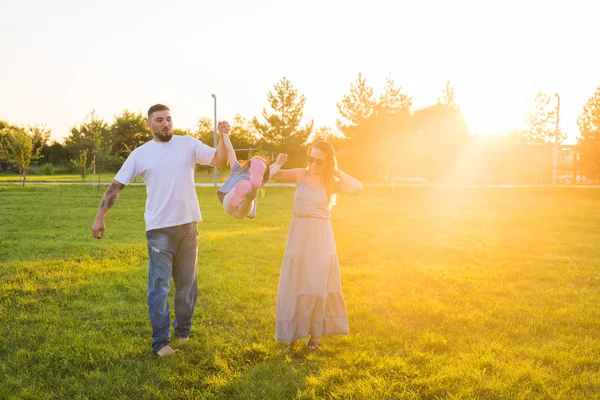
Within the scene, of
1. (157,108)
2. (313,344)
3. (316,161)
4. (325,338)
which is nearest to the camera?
(157,108)

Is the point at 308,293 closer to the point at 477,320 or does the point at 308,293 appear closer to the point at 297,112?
the point at 477,320

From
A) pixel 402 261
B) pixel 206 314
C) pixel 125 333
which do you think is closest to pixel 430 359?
pixel 206 314

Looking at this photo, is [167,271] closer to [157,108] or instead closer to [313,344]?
[157,108]

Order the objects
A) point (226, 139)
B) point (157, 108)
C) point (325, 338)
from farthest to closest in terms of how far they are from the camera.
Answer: point (325, 338), point (157, 108), point (226, 139)

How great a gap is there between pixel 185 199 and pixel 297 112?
1532 inches

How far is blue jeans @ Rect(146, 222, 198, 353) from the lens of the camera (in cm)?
477

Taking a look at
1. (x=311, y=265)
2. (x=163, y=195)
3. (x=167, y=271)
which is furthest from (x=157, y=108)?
(x=311, y=265)

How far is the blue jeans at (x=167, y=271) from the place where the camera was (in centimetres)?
477

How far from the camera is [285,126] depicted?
4253cm

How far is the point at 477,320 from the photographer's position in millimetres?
6250

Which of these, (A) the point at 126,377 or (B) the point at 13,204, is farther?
(B) the point at 13,204

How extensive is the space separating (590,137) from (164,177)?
46.0m

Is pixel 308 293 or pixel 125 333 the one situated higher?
pixel 308 293

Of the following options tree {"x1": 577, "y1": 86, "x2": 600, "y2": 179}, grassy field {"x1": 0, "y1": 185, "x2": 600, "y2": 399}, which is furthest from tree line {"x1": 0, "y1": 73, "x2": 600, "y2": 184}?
grassy field {"x1": 0, "y1": 185, "x2": 600, "y2": 399}
